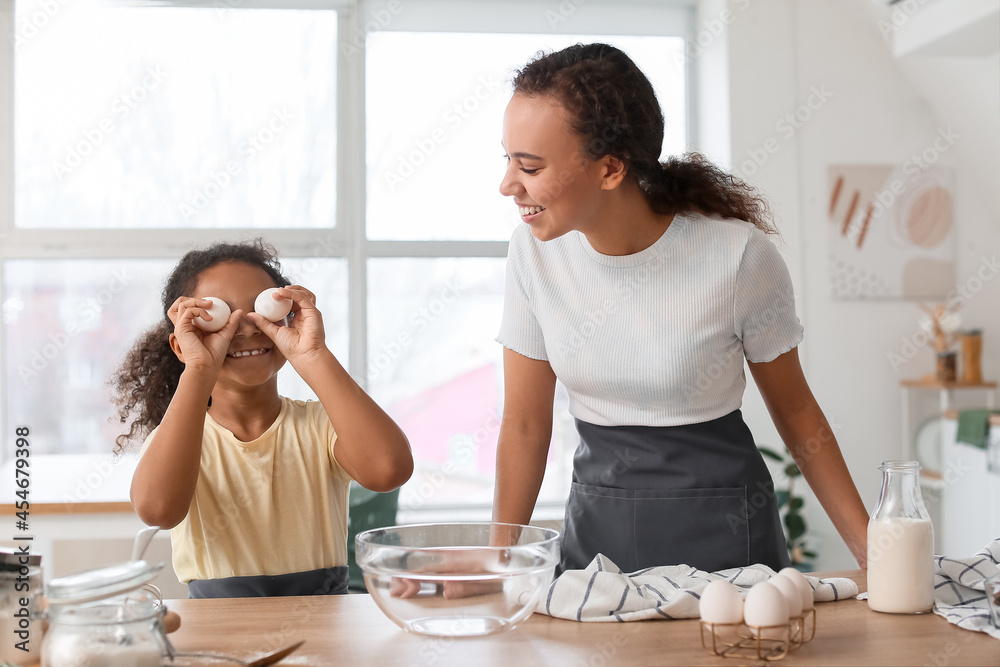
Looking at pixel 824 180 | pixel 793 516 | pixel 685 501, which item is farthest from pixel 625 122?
pixel 824 180

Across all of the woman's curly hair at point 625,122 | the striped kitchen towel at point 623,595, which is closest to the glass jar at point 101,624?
the striped kitchen towel at point 623,595

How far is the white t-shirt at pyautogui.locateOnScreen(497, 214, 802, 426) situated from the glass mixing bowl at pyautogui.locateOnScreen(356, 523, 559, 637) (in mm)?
390

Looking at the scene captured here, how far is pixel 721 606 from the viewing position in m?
0.77

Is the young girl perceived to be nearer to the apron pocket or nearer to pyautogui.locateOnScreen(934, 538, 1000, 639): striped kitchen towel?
the apron pocket

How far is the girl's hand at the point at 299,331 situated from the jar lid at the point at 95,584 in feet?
1.85

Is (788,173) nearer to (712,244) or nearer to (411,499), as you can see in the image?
(411,499)

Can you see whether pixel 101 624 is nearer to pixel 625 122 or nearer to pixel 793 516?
pixel 625 122

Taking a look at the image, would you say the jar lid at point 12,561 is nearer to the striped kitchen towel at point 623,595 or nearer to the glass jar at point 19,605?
the glass jar at point 19,605

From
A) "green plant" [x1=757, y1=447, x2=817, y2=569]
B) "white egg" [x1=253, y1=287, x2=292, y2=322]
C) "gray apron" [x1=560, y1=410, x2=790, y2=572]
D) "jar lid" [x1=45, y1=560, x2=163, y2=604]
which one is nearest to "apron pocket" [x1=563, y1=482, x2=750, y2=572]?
"gray apron" [x1=560, y1=410, x2=790, y2=572]

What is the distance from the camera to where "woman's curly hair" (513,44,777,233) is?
1150 mm

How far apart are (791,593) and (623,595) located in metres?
0.18

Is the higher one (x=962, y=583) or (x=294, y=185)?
(x=294, y=185)

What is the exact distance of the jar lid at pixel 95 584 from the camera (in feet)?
2.23

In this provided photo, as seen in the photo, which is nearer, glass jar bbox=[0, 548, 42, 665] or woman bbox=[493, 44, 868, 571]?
glass jar bbox=[0, 548, 42, 665]
